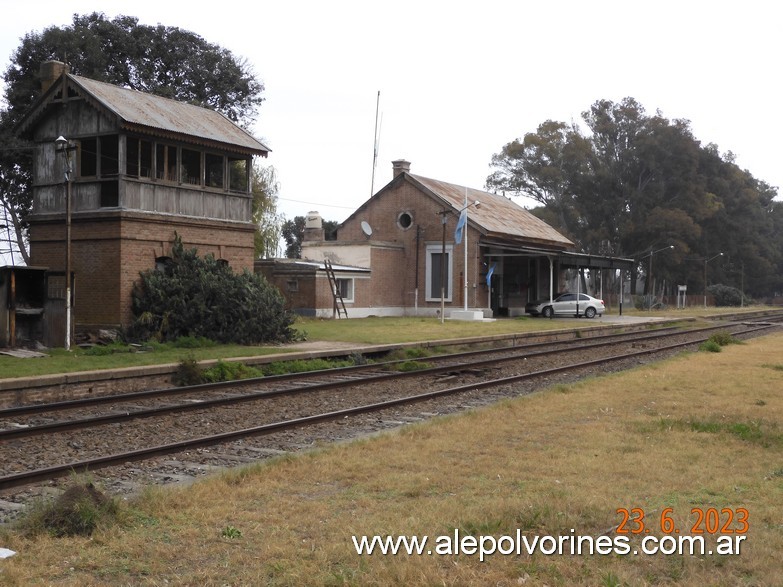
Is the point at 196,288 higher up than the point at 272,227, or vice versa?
the point at 272,227

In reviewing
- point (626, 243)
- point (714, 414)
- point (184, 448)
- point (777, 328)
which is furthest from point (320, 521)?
point (626, 243)

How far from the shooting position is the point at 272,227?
49.0 m

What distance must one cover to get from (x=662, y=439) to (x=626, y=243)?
68055 mm

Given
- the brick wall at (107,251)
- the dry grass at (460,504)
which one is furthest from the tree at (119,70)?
the dry grass at (460,504)

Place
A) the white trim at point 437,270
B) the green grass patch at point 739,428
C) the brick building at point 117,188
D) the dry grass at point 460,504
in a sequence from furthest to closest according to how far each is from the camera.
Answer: the white trim at point 437,270 → the brick building at point 117,188 → the green grass patch at point 739,428 → the dry grass at point 460,504

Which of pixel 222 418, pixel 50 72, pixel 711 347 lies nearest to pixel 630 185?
pixel 711 347

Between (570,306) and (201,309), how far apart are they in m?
25.4

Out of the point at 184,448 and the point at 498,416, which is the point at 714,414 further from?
the point at 184,448

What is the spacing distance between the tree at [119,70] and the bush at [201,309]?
18.8 m

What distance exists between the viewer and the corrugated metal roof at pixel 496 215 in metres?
42.2

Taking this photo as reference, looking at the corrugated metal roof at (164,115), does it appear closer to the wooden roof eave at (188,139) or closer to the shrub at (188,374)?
the wooden roof eave at (188,139)
